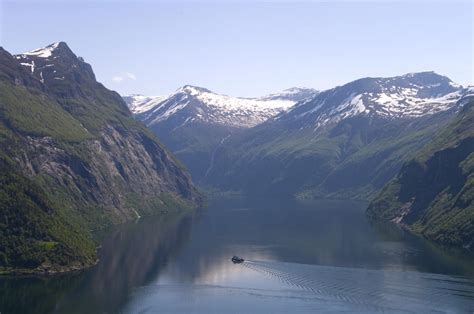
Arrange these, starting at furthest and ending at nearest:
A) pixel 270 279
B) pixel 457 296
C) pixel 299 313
Answer: pixel 270 279, pixel 457 296, pixel 299 313

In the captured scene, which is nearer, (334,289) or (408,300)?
(408,300)

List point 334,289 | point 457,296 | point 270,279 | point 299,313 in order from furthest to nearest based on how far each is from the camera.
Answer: point 270,279 → point 334,289 → point 457,296 → point 299,313

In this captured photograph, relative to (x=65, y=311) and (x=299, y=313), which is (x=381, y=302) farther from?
(x=65, y=311)

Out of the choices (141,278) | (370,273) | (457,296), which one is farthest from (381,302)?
(141,278)

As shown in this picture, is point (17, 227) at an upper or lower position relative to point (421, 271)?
upper

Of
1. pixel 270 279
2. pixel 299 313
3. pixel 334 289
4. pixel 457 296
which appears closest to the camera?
pixel 299 313

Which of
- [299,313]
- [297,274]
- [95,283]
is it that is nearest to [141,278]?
[95,283]

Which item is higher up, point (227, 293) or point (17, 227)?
point (17, 227)

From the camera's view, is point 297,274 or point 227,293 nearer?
point 227,293

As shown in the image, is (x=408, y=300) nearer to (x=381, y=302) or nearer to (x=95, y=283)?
(x=381, y=302)
